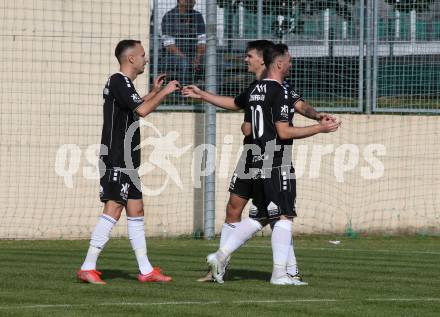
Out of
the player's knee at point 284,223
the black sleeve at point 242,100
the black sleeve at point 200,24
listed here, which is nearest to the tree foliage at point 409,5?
the black sleeve at point 200,24

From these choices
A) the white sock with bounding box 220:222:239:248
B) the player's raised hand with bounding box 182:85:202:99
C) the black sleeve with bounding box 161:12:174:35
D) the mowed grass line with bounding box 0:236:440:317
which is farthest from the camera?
the black sleeve with bounding box 161:12:174:35

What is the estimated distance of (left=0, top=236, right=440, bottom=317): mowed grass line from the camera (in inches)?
306

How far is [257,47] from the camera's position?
995cm

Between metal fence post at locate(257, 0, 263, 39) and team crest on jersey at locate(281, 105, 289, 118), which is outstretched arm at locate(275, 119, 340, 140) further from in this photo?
metal fence post at locate(257, 0, 263, 39)

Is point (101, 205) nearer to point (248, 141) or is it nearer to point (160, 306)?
point (248, 141)

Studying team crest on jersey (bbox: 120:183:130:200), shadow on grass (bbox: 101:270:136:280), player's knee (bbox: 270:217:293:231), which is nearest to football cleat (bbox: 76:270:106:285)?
shadow on grass (bbox: 101:270:136:280)

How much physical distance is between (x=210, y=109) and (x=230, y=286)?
23.7 feet

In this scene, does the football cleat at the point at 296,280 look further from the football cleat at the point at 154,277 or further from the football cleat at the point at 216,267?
the football cleat at the point at 154,277

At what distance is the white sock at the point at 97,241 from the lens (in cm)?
941

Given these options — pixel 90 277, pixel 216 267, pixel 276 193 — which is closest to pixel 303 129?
pixel 276 193

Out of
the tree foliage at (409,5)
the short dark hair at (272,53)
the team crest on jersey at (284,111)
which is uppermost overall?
the tree foliage at (409,5)

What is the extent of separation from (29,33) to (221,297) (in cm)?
868

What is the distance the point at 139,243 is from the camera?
380 inches

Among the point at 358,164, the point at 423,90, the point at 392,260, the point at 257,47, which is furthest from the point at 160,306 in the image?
the point at 423,90
